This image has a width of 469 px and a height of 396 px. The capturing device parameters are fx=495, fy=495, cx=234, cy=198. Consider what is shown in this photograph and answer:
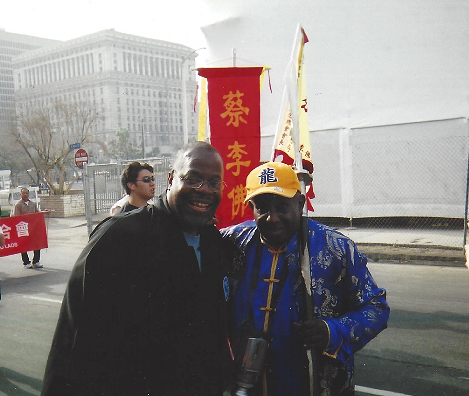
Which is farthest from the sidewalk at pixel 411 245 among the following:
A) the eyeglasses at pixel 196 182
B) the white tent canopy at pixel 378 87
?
the eyeglasses at pixel 196 182

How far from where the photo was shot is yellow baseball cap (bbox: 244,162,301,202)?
210 cm

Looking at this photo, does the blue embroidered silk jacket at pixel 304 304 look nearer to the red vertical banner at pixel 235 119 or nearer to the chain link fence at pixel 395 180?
the red vertical banner at pixel 235 119

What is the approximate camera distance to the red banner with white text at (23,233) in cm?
997

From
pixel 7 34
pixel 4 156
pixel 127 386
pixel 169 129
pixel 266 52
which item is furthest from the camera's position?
pixel 169 129

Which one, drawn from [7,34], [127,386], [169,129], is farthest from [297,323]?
[169,129]

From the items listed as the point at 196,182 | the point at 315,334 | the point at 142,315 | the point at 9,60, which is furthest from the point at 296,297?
the point at 9,60

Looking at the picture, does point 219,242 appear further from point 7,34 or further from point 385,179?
point 7,34

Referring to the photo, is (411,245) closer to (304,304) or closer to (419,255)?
(419,255)

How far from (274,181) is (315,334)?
649mm

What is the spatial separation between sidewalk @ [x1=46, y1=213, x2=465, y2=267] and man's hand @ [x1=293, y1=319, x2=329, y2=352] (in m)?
8.06

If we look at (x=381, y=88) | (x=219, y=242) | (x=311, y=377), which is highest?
(x=381, y=88)

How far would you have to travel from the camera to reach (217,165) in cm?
191

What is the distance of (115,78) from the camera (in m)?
80.6

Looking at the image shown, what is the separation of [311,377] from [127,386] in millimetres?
837
